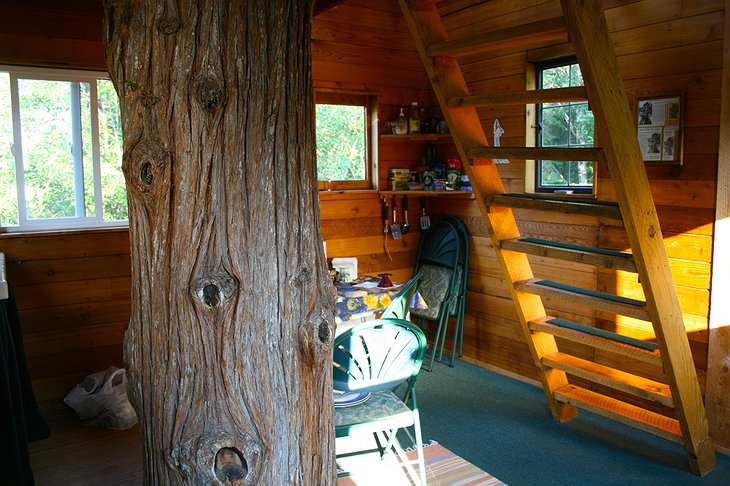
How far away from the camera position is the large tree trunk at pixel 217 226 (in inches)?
53.3

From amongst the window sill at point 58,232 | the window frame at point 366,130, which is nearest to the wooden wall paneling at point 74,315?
the window sill at point 58,232

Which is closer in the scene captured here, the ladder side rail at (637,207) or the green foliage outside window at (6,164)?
the ladder side rail at (637,207)

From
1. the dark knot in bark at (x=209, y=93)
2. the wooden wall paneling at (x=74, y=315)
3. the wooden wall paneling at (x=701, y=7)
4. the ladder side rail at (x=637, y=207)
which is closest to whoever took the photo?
the dark knot in bark at (x=209, y=93)

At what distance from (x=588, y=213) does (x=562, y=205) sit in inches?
4.4

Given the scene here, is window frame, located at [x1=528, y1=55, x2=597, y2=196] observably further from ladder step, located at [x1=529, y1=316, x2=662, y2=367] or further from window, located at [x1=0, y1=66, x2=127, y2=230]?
window, located at [x1=0, y1=66, x2=127, y2=230]

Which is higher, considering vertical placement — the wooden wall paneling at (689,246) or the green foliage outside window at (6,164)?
the green foliage outside window at (6,164)

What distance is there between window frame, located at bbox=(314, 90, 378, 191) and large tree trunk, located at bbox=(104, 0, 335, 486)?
3578mm

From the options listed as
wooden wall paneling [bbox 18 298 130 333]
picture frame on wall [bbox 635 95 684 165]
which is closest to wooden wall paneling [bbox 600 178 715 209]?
picture frame on wall [bbox 635 95 684 165]

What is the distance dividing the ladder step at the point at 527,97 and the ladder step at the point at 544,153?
0.63 feet

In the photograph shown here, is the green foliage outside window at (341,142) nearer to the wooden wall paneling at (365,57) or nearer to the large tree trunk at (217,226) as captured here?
the wooden wall paneling at (365,57)

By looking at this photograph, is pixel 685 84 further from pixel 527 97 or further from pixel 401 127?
pixel 401 127

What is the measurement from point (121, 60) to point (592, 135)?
3.36m

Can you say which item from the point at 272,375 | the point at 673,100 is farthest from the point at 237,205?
the point at 673,100

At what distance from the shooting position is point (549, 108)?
14.5 ft
